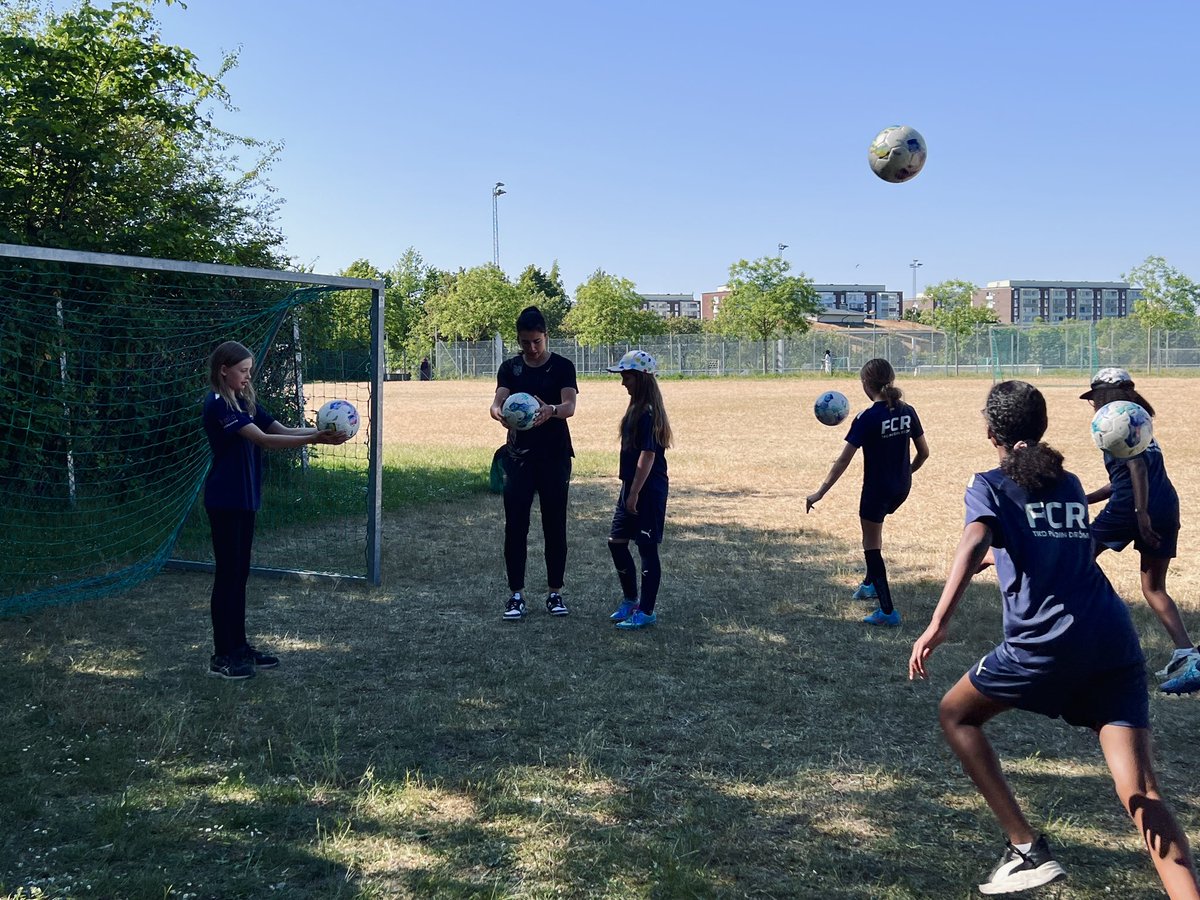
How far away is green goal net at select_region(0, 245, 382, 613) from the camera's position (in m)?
8.21

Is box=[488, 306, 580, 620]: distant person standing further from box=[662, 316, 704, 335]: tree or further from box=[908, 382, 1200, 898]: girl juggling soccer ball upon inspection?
box=[662, 316, 704, 335]: tree

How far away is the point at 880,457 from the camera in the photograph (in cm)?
673

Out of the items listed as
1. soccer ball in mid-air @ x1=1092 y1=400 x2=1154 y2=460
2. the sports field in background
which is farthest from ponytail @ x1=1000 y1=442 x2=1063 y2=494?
soccer ball in mid-air @ x1=1092 y1=400 x2=1154 y2=460

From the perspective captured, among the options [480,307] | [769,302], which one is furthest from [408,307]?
[769,302]

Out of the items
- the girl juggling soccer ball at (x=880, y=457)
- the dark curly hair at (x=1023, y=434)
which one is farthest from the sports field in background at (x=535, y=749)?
the dark curly hair at (x=1023, y=434)

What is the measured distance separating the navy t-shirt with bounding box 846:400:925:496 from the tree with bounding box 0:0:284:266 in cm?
795

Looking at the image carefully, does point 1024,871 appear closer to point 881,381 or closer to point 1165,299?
point 881,381

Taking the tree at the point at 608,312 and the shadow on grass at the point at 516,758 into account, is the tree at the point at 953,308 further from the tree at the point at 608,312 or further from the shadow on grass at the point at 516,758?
the shadow on grass at the point at 516,758

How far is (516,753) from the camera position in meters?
4.62

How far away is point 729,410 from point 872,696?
23.2 meters

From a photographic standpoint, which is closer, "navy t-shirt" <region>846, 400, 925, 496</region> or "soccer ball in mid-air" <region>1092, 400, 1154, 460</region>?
"soccer ball in mid-air" <region>1092, 400, 1154, 460</region>

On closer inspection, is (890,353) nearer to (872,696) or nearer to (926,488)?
(926,488)

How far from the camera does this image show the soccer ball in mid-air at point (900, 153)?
909 centimetres

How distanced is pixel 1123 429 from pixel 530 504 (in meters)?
3.53
